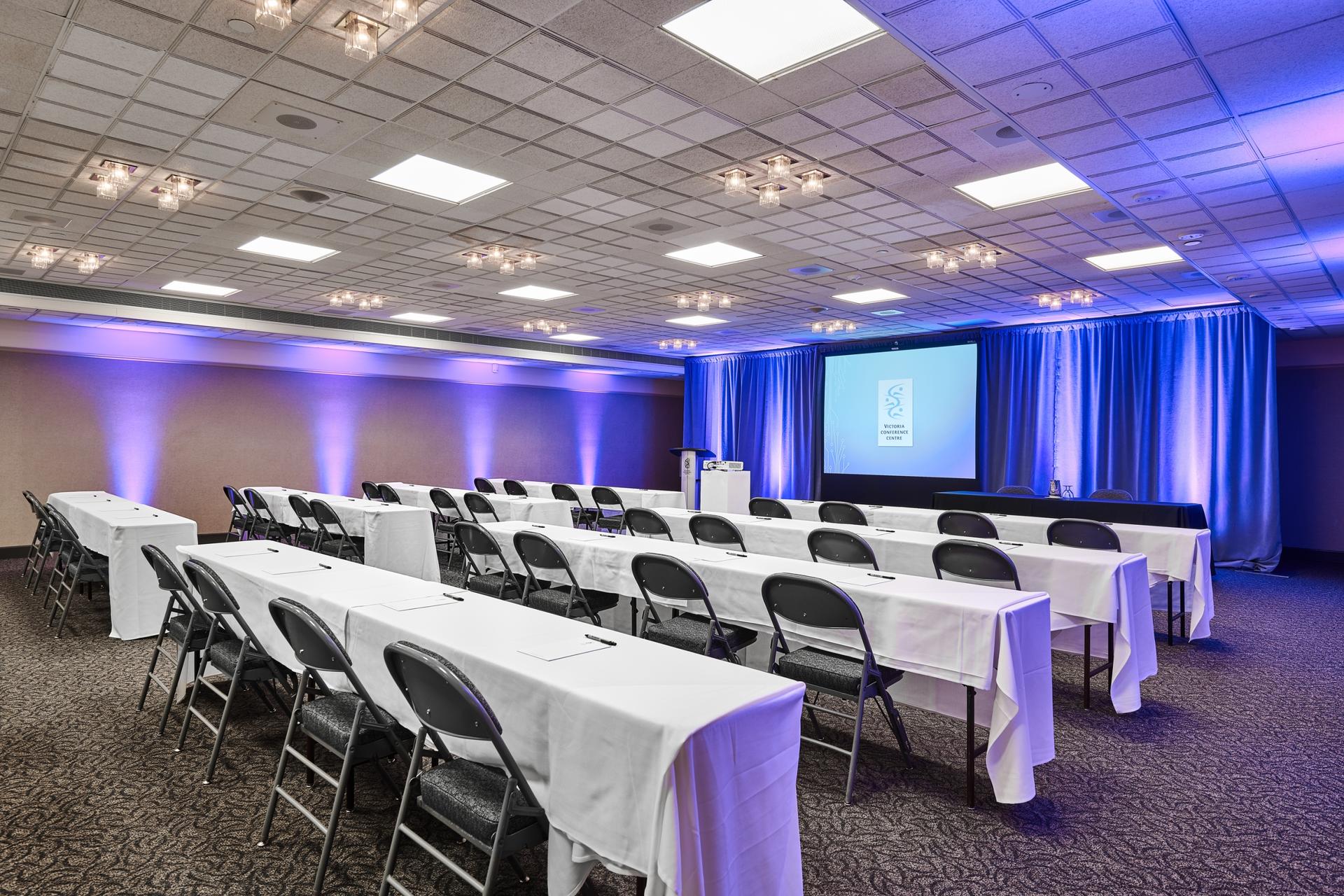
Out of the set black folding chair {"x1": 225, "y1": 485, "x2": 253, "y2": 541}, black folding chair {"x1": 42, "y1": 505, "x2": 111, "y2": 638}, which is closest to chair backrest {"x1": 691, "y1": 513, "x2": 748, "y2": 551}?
black folding chair {"x1": 42, "y1": 505, "x2": 111, "y2": 638}

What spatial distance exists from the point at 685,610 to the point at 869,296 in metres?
6.03

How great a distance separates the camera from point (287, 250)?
22.5 feet

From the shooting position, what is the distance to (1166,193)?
→ 4832 mm

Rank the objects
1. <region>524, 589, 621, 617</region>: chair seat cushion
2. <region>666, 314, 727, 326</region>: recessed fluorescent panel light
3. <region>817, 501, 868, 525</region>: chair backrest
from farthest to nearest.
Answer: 1. <region>666, 314, 727, 326</region>: recessed fluorescent panel light
2. <region>817, 501, 868, 525</region>: chair backrest
3. <region>524, 589, 621, 617</region>: chair seat cushion

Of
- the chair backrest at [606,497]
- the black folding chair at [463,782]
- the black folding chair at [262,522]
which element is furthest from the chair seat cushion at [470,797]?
the black folding chair at [262,522]

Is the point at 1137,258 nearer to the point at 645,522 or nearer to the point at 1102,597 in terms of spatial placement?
the point at 1102,597

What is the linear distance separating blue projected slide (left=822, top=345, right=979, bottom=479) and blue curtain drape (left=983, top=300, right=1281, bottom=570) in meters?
0.35

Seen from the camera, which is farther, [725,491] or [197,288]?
[725,491]

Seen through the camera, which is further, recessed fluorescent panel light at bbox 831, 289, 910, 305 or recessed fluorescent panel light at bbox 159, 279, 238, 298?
recessed fluorescent panel light at bbox 831, 289, 910, 305

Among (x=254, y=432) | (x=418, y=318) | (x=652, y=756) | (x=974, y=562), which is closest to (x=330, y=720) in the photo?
(x=652, y=756)

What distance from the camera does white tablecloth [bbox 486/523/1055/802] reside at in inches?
111

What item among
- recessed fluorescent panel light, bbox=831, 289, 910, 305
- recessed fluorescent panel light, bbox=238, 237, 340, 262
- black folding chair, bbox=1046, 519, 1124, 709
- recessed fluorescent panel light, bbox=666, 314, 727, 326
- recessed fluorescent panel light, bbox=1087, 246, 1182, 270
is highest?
recessed fluorescent panel light, bbox=666, 314, 727, 326

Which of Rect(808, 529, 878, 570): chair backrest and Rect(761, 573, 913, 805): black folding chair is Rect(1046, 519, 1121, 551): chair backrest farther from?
Rect(761, 573, 913, 805): black folding chair

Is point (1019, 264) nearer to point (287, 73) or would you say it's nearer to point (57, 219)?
point (287, 73)
